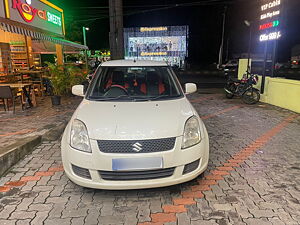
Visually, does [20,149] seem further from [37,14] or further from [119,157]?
[37,14]

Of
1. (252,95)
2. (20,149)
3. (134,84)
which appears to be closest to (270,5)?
(252,95)

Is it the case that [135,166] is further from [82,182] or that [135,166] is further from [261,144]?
[261,144]

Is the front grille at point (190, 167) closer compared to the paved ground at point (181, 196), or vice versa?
the paved ground at point (181, 196)

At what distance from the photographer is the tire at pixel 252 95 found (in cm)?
861

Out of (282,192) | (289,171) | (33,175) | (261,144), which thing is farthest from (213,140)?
(33,175)

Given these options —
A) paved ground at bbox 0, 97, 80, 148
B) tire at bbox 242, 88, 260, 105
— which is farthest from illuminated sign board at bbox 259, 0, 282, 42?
paved ground at bbox 0, 97, 80, 148

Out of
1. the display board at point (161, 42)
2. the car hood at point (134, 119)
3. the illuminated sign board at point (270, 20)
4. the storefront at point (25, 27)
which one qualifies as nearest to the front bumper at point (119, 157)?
the car hood at point (134, 119)

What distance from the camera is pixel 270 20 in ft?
28.0

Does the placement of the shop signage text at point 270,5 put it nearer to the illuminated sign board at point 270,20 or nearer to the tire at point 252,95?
the illuminated sign board at point 270,20

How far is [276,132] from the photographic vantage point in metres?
5.48

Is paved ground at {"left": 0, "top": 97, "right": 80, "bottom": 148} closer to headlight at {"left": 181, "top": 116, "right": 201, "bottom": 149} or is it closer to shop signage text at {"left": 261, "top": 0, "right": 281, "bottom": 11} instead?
headlight at {"left": 181, "top": 116, "right": 201, "bottom": 149}

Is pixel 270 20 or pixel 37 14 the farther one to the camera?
pixel 37 14

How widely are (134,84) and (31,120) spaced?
3.35 m

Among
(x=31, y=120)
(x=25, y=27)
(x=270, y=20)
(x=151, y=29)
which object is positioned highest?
(x=151, y=29)
